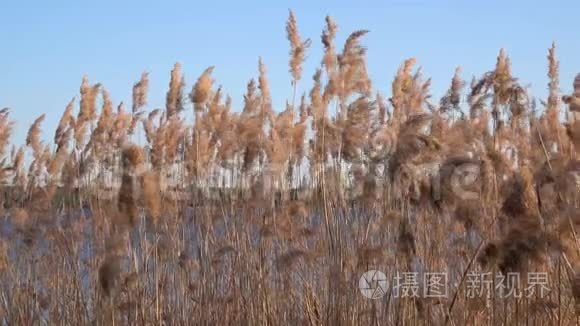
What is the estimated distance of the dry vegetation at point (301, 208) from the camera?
308cm

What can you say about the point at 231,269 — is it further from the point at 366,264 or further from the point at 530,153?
the point at 530,153

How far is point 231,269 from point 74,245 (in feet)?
2.97

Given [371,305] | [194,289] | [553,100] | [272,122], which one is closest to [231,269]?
[194,289]

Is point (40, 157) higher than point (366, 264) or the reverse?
Answer: higher

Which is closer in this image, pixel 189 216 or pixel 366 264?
pixel 366 264

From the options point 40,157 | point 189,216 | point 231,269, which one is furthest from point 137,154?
point 40,157

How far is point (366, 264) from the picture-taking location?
3.48 m

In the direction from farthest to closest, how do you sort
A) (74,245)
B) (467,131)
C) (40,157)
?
(40,157) < (74,245) < (467,131)

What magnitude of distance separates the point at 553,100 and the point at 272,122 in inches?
73.1

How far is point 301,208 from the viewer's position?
180 inches

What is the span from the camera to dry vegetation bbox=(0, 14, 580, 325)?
3080mm

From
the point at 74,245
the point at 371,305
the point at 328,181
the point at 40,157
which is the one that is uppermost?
the point at 40,157

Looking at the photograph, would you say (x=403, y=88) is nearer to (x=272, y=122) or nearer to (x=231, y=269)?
(x=272, y=122)

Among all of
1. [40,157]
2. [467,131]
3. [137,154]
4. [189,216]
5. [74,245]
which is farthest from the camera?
[40,157]
